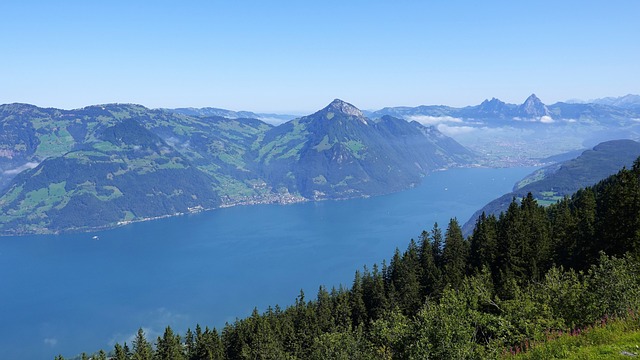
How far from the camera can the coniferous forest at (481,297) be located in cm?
2427

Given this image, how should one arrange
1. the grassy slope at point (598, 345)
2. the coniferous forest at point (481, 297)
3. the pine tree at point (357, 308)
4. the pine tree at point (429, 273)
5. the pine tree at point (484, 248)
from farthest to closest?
the pine tree at point (357, 308) → the pine tree at point (429, 273) → the pine tree at point (484, 248) → the coniferous forest at point (481, 297) → the grassy slope at point (598, 345)

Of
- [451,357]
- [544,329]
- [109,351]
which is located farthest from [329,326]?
[109,351]

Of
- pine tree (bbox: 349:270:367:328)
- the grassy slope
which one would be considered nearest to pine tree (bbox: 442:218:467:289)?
pine tree (bbox: 349:270:367:328)

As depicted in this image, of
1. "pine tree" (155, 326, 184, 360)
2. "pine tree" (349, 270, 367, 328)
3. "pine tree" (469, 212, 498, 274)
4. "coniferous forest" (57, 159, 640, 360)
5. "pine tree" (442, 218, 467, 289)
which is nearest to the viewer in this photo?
"coniferous forest" (57, 159, 640, 360)

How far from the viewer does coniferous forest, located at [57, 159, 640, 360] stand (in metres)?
24.3

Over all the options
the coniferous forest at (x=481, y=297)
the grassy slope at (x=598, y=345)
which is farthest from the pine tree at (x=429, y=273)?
the grassy slope at (x=598, y=345)

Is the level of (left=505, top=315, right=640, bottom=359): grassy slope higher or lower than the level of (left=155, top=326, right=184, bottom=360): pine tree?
higher

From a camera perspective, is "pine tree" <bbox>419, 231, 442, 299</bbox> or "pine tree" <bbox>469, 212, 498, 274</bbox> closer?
"pine tree" <bbox>469, 212, 498, 274</bbox>

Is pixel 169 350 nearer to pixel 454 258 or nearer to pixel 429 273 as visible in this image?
pixel 429 273

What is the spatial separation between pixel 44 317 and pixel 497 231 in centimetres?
20084

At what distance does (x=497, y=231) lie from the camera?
252 ft

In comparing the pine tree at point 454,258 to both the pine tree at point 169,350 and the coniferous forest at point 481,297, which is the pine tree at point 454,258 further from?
the pine tree at point 169,350

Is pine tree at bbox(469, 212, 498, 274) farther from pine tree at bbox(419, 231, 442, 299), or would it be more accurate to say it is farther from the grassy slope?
the grassy slope

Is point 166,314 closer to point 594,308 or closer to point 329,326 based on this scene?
point 329,326
